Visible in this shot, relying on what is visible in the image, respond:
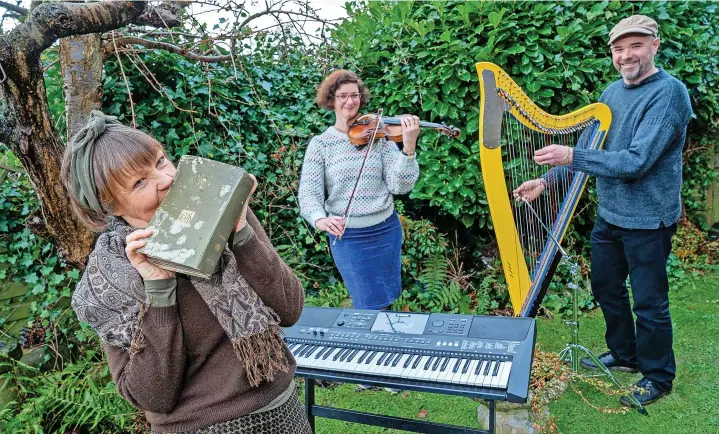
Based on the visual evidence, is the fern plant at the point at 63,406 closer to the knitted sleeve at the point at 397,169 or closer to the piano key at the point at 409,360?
the piano key at the point at 409,360

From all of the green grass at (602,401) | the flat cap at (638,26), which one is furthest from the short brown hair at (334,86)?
the green grass at (602,401)

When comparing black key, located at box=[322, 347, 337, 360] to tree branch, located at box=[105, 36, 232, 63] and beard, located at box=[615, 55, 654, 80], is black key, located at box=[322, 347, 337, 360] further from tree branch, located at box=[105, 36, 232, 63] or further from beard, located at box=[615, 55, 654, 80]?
beard, located at box=[615, 55, 654, 80]

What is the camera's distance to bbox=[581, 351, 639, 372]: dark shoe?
2988mm

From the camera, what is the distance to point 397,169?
2.52 m

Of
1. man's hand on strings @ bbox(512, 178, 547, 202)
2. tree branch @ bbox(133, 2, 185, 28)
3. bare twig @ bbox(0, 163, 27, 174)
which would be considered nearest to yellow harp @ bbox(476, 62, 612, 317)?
man's hand on strings @ bbox(512, 178, 547, 202)

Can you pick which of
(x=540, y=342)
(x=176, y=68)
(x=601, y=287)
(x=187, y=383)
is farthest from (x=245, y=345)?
(x=540, y=342)

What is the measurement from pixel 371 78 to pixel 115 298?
328 centimetres

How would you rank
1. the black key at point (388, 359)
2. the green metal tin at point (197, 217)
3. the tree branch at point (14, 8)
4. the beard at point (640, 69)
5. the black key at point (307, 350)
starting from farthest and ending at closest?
the beard at point (640, 69), the tree branch at point (14, 8), the black key at point (307, 350), the black key at point (388, 359), the green metal tin at point (197, 217)

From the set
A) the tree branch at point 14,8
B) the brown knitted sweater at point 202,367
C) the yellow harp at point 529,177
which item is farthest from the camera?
the tree branch at point 14,8

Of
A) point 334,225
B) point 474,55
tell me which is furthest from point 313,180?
point 474,55

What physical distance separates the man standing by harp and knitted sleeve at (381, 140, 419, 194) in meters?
0.54

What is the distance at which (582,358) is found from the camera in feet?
10.4

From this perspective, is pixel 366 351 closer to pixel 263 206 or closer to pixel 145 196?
pixel 145 196

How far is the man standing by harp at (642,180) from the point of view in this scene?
2312 mm
